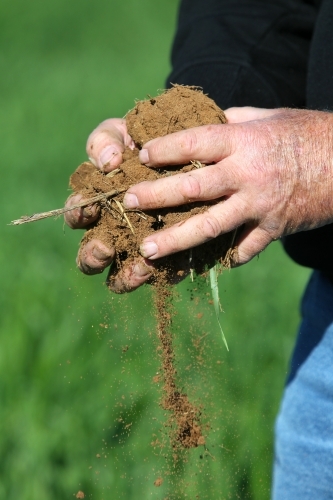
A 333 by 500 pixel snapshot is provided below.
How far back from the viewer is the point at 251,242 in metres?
2.15

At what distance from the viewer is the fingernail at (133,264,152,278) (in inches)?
88.4

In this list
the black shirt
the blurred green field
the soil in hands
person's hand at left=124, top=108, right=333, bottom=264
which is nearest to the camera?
person's hand at left=124, top=108, right=333, bottom=264

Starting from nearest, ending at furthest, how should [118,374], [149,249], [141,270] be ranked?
1. [149,249]
2. [141,270]
3. [118,374]

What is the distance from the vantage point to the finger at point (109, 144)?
2.32 meters

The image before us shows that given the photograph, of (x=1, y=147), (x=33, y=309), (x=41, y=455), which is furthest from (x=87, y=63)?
(x=41, y=455)

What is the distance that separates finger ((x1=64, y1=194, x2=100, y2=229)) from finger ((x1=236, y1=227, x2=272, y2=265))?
0.46m

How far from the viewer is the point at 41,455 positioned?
3.43m

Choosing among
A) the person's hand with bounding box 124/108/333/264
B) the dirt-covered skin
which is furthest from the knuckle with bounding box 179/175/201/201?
the dirt-covered skin

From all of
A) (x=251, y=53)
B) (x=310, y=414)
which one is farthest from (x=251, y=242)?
(x=251, y=53)

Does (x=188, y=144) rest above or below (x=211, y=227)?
above

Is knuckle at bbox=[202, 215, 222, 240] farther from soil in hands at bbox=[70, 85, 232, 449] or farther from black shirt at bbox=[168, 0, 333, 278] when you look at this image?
black shirt at bbox=[168, 0, 333, 278]

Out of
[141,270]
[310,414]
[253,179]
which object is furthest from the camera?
[310,414]

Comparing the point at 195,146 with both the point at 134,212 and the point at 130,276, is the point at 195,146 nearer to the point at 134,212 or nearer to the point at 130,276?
the point at 134,212

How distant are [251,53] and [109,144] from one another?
83 centimetres
